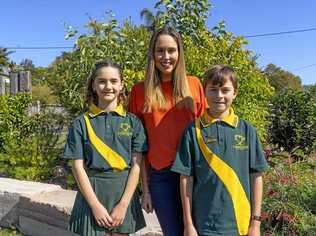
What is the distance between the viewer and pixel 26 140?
675 centimetres

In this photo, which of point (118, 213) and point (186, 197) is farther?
point (118, 213)

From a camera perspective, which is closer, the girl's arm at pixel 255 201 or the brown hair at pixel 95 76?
the girl's arm at pixel 255 201

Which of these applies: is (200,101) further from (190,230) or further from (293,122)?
(293,122)

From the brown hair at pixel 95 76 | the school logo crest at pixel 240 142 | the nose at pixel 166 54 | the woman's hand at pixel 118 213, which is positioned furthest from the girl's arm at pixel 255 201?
the brown hair at pixel 95 76

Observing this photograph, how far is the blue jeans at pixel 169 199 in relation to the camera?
8.86ft

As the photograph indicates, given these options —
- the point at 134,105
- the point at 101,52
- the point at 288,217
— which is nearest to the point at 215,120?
the point at 134,105

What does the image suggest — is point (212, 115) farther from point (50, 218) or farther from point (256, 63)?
point (256, 63)

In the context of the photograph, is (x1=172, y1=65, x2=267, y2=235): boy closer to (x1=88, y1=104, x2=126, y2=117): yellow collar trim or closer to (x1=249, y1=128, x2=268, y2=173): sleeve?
(x1=249, y1=128, x2=268, y2=173): sleeve

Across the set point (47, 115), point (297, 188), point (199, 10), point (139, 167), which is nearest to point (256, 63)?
point (199, 10)

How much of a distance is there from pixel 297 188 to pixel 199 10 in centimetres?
279

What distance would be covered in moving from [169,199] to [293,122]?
17.2 feet

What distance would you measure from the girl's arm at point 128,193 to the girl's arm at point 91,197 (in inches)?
1.6

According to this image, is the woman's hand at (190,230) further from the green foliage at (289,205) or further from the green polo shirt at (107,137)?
the green foliage at (289,205)

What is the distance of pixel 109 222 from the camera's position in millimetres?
2609
